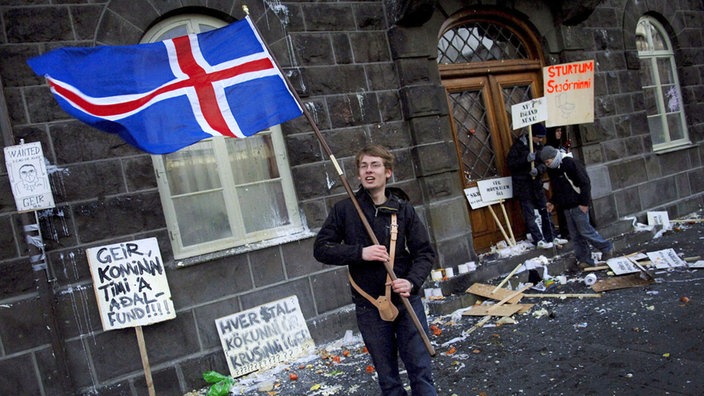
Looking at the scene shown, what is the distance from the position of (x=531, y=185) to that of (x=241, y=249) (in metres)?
4.36

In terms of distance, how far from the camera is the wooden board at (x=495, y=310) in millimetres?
5425

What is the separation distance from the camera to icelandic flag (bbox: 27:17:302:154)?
3.32 meters

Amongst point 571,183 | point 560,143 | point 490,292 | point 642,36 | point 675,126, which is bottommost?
point 490,292

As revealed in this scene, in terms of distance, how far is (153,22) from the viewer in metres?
5.20

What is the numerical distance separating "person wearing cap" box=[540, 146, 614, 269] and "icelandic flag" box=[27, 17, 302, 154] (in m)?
4.12

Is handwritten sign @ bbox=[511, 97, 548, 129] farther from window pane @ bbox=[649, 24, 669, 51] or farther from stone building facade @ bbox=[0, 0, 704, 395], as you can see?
window pane @ bbox=[649, 24, 669, 51]

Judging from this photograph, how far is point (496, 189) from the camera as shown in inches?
290

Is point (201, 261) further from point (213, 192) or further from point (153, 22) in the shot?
point (153, 22)

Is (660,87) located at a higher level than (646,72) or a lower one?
lower

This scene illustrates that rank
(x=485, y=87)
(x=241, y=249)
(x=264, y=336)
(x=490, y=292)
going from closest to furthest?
(x=264, y=336) < (x=241, y=249) < (x=490, y=292) < (x=485, y=87)

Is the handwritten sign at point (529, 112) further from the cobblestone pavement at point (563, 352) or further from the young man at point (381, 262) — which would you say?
the young man at point (381, 262)

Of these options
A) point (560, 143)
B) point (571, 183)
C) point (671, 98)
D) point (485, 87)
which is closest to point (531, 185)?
point (571, 183)

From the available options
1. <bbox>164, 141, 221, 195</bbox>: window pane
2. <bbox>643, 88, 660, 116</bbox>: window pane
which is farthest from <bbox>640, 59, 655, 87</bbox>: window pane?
<bbox>164, 141, 221, 195</bbox>: window pane

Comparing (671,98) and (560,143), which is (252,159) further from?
(671,98)
